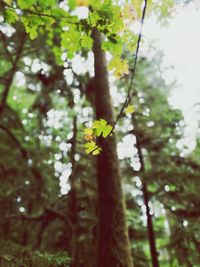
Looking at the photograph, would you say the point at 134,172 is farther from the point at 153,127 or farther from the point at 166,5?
the point at 166,5

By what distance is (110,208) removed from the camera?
4.95 metres

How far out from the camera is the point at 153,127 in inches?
320

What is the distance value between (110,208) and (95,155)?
2036mm

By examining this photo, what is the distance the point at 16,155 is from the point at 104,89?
5.44m

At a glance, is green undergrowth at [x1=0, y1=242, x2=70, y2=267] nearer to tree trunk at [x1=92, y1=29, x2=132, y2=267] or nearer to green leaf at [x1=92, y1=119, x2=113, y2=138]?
tree trunk at [x1=92, y1=29, x2=132, y2=267]

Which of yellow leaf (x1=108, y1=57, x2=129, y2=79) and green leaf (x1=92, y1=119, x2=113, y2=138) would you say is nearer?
green leaf (x1=92, y1=119, x2=113, y2=138)

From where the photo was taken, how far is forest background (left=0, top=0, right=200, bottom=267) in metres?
3.19

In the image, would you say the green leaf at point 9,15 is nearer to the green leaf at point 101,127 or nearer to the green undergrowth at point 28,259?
the green leaf at point 101,127

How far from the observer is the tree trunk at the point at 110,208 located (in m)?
4.62

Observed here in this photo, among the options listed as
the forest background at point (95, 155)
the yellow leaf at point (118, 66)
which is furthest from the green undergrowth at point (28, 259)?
the yellow leaf at point (118, 66)

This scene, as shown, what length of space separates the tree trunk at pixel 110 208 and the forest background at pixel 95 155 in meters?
0.02

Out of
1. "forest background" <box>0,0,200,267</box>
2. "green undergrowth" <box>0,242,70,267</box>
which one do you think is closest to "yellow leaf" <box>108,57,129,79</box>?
"forest background" <box>0,0,200,267</box>

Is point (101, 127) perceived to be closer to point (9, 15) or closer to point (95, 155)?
point (9, 15)

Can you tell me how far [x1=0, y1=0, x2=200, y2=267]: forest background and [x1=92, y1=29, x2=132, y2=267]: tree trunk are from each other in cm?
2
